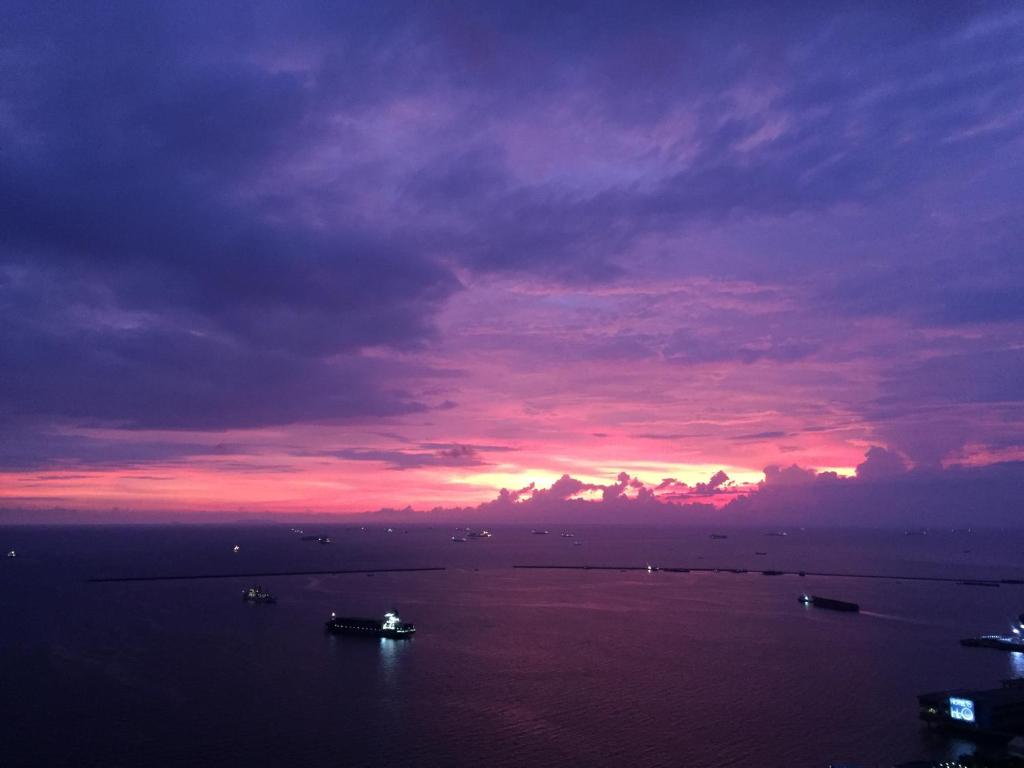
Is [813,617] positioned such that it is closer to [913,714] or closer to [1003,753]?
[913,714]

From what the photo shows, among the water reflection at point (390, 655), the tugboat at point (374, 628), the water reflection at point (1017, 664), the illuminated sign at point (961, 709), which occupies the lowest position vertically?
the water reflection at point (1017, 664)

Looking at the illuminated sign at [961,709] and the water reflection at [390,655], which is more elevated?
the illuminated sign at [961,709]

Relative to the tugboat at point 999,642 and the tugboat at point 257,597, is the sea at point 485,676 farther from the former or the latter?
the tugboat at point 999,642

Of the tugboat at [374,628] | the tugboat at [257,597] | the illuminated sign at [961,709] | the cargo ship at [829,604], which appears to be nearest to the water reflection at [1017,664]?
the illuminated sign at [961,709]

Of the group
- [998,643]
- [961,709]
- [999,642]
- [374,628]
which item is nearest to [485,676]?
[374,628]

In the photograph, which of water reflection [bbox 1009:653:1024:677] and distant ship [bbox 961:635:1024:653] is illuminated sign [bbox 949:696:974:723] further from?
distant ship [bbox 961:635:1024:653]

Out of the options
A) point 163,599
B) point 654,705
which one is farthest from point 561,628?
point 163,599

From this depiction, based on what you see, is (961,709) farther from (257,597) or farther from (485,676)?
(257,597)
